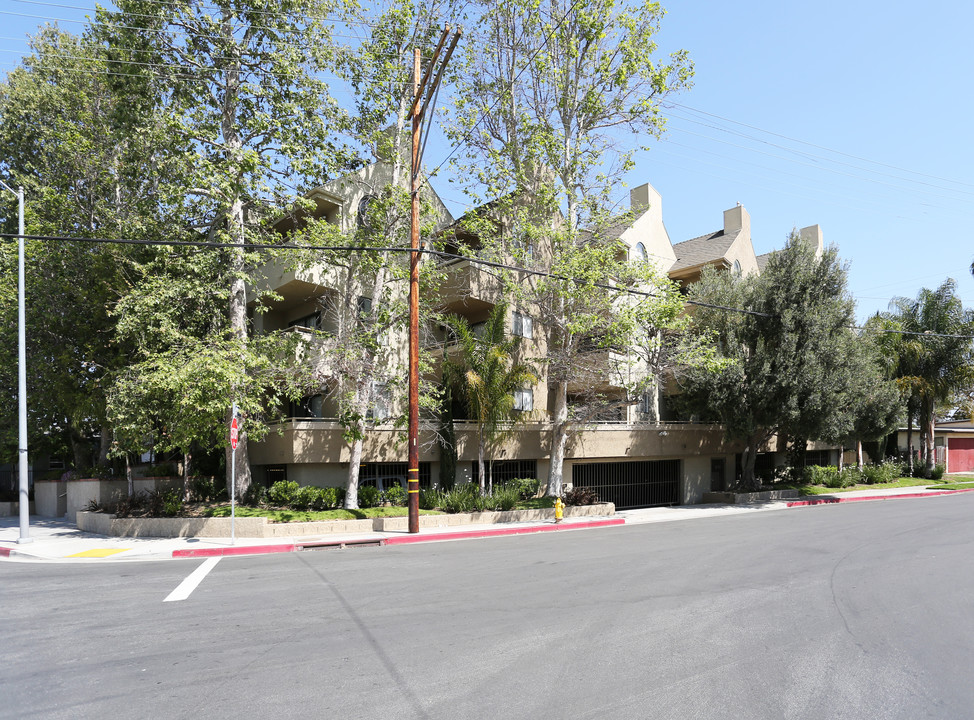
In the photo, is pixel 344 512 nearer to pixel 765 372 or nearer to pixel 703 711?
A: pixel 703 711

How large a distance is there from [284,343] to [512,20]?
526 inches

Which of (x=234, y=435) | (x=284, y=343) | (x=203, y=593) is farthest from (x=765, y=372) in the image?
(x=203, y=593)

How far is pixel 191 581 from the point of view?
10.4 metres

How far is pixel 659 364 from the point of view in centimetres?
2330

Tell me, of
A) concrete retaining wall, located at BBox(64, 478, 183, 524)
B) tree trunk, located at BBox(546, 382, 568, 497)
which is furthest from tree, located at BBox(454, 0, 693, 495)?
concrete retaining wall, located at BBox(64, 478, 183, 524)

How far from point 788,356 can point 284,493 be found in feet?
63.5

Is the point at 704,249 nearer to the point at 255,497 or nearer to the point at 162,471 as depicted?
the point at 255,497

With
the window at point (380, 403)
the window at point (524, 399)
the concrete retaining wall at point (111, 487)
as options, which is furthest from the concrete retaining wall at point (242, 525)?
the window at point (524, 399)

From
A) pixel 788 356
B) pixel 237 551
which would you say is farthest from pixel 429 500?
pixel 788 356

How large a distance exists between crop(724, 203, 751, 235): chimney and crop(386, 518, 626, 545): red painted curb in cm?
2238

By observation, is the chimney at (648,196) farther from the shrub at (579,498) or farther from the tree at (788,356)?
the shrub at (579,498)

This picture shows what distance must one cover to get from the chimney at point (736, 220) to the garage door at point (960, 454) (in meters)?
28.5

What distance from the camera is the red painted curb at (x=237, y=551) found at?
1376cm

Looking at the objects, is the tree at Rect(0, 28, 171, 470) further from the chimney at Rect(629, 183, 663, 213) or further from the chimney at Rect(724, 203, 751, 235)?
the chimney at Rect(724, 203, 751, 235)
